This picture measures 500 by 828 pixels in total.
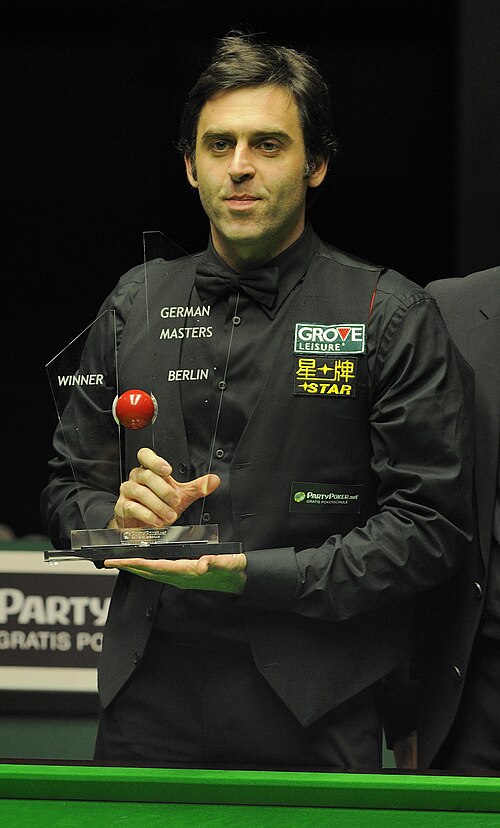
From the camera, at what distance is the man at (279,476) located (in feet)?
6.33

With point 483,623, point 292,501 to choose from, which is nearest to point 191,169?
point 292,501

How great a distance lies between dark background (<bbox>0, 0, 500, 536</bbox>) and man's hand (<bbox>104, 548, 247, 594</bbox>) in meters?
1.61

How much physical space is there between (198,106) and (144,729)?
104 cm

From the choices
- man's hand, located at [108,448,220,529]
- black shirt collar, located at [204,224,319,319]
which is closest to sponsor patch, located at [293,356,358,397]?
black shirt collar, located at [204,224,319,319]

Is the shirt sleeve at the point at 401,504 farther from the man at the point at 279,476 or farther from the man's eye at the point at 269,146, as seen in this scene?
the man's eye at the point at 269,146

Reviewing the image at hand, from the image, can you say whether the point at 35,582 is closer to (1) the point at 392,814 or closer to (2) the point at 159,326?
(2) the point at 159,326

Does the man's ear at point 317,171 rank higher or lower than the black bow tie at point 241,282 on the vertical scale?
higher

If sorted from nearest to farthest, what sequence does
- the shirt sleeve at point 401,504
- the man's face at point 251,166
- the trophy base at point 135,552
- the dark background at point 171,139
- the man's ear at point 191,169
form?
the trophy base at point 135,552, the shirt sleeve at point 401,504, the man's face at point 251,166, the man's ear at point 191,169, the dark background at point 171,139

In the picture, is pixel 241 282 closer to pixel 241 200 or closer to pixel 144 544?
pixel 241 200

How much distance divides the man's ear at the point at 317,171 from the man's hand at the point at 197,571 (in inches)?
25.6

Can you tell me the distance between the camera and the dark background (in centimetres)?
354

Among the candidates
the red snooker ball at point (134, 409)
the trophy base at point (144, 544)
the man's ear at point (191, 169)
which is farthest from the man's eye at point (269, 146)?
the trophy base at point (144, 544)

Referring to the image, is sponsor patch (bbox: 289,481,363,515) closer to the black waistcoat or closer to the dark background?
the black waistcoat

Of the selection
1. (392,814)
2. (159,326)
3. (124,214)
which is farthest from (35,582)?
(392,814)
